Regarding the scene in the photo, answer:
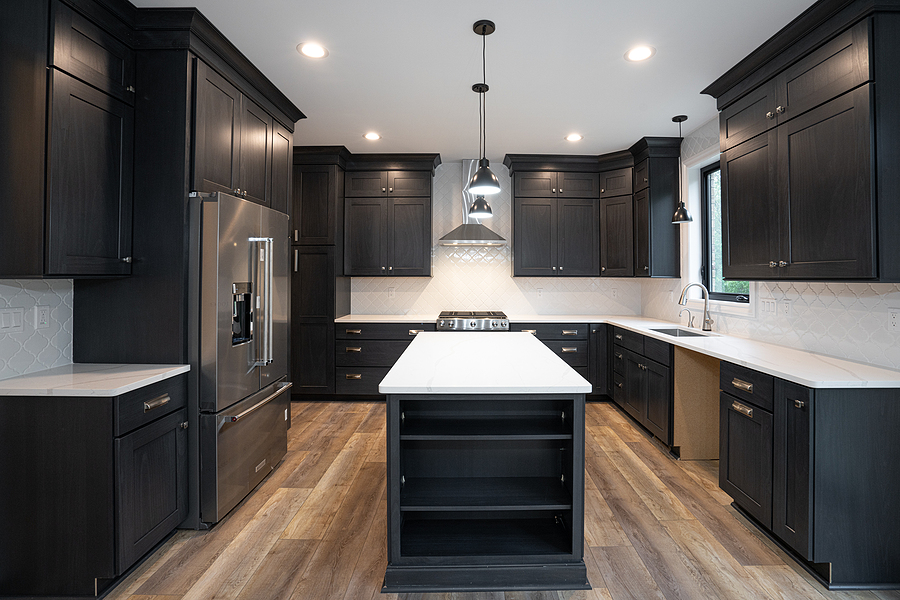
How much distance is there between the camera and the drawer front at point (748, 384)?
89.3 inches

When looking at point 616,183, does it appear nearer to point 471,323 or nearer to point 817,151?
A: point 471,323

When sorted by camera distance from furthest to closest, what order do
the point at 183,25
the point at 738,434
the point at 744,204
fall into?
1. the point at 744,204
2. the point at 738,434
3. the point at 183,25

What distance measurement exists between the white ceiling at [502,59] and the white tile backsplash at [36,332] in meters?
1.46

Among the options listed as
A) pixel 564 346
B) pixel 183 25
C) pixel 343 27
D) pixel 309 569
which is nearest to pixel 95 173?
pixel 183 25

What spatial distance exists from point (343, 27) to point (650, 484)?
3.24 m

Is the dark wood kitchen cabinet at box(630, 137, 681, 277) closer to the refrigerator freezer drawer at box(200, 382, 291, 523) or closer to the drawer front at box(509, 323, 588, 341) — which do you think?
the drawer front at box(509, 323, 588, 341)

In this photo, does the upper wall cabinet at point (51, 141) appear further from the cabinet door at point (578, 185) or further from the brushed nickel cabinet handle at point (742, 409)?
the cabinet door at point (578, 185)

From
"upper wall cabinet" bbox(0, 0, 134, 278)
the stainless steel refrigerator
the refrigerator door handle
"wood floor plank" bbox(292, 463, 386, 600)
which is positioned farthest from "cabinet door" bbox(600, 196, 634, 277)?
"upper wall cabinet" bbox(0, 0, 134, 278)

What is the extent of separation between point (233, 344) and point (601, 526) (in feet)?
7.14

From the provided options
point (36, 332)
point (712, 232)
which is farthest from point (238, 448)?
point (712, 232)

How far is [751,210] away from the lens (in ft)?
9.34

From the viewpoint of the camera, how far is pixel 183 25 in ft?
7.69

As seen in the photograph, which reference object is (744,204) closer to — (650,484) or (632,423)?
(650,484)

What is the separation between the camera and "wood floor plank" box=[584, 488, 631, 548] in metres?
2.30
